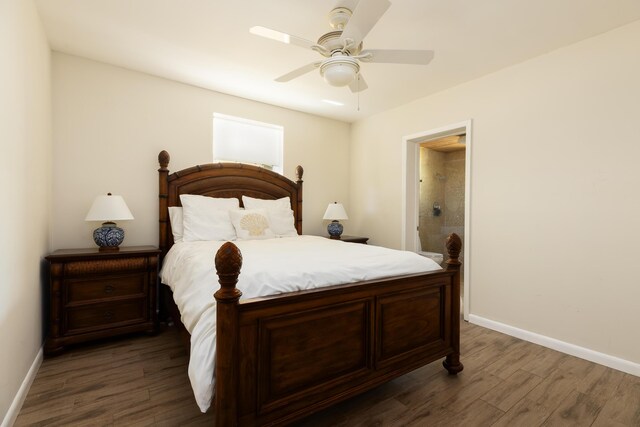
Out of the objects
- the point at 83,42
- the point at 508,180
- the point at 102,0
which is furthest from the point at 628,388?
the point at 83,42

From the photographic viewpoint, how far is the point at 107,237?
106 inches

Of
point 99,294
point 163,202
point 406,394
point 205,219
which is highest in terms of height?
point 163,202

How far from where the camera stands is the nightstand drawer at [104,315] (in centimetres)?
248

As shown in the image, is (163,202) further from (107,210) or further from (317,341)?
(317,341)

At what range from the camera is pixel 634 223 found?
223 cm

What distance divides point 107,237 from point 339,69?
2436mm

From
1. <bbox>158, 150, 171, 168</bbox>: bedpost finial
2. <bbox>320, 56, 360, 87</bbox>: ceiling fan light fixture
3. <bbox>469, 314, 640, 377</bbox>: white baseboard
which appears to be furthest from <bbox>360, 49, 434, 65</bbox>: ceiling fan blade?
<bbox>469, 314, 640, 377</bbox>: white baseboard

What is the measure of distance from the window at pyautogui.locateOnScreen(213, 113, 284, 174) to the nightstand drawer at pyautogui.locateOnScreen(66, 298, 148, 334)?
1.85 meters

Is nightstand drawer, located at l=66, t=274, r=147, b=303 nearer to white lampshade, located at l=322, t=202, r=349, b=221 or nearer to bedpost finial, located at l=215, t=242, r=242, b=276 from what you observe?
bedpost finial, located at l=215, t=242, r=242, b=276

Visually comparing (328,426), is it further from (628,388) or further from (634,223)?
(634,223)

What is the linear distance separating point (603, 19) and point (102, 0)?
3.58m

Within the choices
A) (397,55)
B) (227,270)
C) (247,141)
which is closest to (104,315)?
(227,270)

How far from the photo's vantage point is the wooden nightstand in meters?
2.40

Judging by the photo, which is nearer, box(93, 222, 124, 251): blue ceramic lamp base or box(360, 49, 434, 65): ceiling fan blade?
box(360, 49, 434, 65): ceiling fan blade
